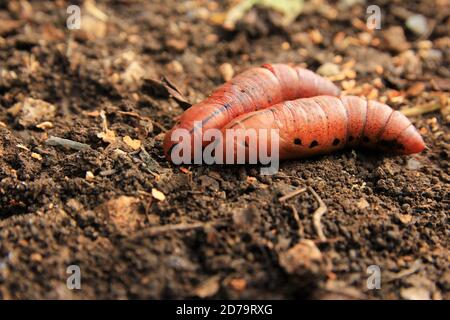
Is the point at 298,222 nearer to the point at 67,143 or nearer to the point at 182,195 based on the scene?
the point at 182,195

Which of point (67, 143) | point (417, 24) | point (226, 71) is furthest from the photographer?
point (417, 24)

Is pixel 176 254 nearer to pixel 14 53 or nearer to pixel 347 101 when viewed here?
pixel 347 101

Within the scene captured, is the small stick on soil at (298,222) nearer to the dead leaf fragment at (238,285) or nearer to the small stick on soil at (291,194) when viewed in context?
the small stick on soil at (291,194)

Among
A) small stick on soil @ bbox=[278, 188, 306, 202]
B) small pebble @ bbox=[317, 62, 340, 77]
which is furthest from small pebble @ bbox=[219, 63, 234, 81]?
small stick on soil @ bbox=[278, 188, 306, 202]

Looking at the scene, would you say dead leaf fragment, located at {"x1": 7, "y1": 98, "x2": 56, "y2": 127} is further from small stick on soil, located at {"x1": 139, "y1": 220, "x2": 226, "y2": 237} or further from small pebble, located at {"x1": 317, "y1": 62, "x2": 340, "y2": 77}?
small pebble, located at {"x1": 317, "y1": 62, "x2": 340, "y2": 77}

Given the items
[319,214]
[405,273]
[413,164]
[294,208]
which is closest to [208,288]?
[294,208]

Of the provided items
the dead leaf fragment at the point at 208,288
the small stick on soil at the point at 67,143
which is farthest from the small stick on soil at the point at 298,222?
the small stick on soil at the point at 67,143

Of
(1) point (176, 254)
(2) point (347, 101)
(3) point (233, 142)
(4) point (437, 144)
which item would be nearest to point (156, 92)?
(3) point (233, 142)
